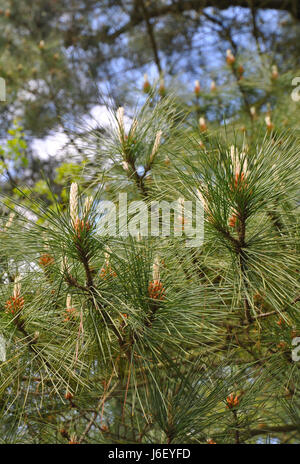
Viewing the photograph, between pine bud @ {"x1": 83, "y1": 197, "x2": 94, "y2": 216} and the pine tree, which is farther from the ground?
pine bud @ {"x1": 83, "y1": 197, "x2": 94, "y2": 216}

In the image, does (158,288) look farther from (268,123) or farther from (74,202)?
(268,123)

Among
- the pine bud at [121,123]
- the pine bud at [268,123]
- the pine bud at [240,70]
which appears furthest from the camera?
the pine bud at [240,70]

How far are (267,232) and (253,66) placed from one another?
1372mm

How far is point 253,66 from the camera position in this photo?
203cm

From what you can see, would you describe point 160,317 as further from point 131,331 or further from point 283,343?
point 283,343

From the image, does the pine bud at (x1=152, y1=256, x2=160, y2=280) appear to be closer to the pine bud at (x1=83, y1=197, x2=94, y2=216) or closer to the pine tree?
the pine tree

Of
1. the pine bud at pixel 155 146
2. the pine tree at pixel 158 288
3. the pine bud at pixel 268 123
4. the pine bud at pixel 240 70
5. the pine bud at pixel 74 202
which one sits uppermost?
the pine bud at pixel 240 70

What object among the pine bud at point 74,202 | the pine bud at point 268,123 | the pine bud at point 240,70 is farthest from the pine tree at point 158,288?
the pine bud at point 240,70

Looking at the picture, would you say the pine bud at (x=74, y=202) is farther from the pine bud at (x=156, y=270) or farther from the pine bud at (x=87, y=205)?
the pine bud at (x=156, y=270)

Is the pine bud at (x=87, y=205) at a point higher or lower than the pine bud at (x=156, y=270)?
higher

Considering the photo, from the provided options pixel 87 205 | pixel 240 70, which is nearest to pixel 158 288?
pixel 87 205

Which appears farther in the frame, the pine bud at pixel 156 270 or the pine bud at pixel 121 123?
the pine bud at pixel 121 123

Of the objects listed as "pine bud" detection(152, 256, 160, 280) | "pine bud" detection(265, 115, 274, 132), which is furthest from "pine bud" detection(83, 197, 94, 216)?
"pine bud" detection(265, 115, 274, 132)
